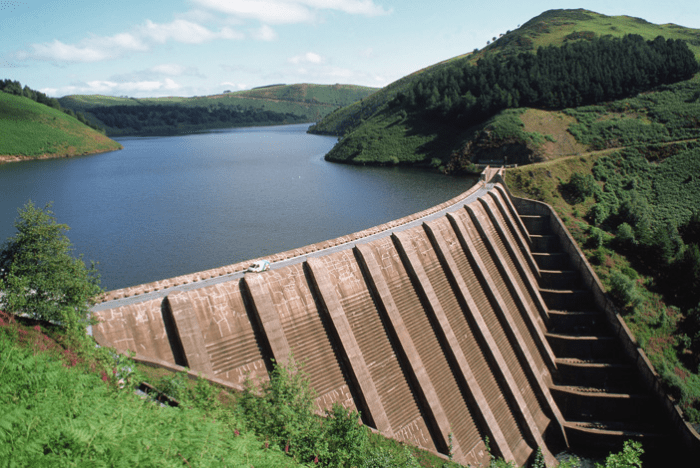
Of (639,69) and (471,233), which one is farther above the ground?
(639,69)

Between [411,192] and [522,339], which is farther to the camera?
[411,192]

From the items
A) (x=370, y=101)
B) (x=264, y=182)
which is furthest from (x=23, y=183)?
(x=370, y=101)

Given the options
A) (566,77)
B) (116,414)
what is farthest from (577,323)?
(566,77)

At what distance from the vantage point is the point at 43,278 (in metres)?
14.0

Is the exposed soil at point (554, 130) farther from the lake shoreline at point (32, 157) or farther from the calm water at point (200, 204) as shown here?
the lake shoreline at point (32, 157)

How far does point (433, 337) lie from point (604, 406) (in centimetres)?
1346

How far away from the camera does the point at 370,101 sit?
177 metres

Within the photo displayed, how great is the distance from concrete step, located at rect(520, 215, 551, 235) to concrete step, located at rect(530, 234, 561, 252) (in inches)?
37.2

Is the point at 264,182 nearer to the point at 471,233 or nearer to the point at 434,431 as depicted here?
the point at 471,233

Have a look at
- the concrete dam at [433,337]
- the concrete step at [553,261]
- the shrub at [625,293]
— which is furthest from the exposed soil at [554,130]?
the shrub at [625,293]

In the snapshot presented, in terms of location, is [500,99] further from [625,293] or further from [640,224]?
[625,293]

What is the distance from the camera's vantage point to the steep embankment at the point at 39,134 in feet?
333

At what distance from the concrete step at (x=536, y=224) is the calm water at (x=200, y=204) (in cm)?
1397

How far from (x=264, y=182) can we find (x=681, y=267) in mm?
56980
